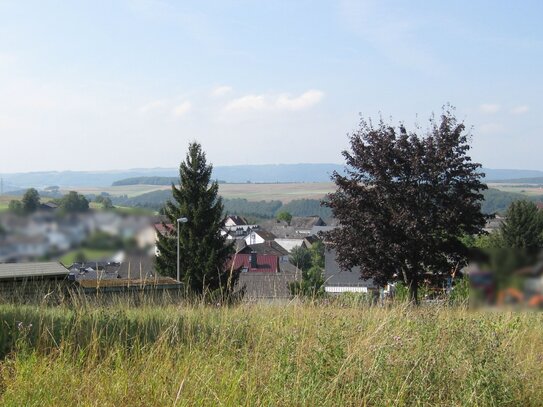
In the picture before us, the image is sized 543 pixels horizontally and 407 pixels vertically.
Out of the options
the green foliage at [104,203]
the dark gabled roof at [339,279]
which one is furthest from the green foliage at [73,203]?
the dark gabled roof at [339,279]

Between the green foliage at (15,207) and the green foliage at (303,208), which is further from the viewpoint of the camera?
the green foliage at (303,208)

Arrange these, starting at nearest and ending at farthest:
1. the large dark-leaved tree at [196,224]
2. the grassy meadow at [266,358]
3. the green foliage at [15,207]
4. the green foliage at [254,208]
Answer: the grassy meadow at [266,358] < the green foliage at [15,207] < the large dark-leaved tree at [196,224] < the green foliage at [254,208]

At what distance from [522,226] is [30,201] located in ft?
124

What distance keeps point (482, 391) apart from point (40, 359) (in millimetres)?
3225

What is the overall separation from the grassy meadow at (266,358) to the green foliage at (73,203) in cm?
100

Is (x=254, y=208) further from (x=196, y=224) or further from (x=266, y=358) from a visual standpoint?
(x=266, y=358)

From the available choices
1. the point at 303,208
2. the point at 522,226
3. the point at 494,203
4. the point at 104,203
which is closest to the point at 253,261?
the point at 494,203

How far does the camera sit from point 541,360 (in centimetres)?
540

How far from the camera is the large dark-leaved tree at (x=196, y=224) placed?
30.9 m

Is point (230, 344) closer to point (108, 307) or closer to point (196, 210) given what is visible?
point (108, 307)

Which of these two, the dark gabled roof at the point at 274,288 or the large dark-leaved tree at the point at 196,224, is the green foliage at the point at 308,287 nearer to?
the dark gabled roof at the point at 274,288

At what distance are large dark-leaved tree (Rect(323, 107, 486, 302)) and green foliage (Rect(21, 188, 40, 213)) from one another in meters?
13.5

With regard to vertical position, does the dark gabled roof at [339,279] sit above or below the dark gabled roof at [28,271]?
below

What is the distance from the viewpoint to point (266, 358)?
4910 mm
